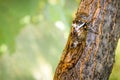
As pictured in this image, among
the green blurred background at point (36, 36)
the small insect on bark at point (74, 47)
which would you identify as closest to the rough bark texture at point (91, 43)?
the small insect on bark at point (74, 47)

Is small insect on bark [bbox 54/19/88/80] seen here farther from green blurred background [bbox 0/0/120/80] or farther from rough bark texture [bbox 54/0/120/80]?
green blurred background [bbox 0/0/120/80]

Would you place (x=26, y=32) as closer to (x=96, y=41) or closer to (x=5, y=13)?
(x=5, y=13)

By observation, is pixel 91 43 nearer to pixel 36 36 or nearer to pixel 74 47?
pixel 74 47

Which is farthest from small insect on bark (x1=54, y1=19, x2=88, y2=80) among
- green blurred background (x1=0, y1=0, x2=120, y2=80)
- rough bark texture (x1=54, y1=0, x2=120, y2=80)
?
green blurred background (x1=0, y1=0, x2=120, y2=80)

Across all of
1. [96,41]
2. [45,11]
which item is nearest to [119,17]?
[96,41]

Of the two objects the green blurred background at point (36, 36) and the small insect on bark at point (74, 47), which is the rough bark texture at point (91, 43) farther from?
the green blurred background at point (36, 36)

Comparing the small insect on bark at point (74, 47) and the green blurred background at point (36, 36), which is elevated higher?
the green blurred background at point (36, 36)
